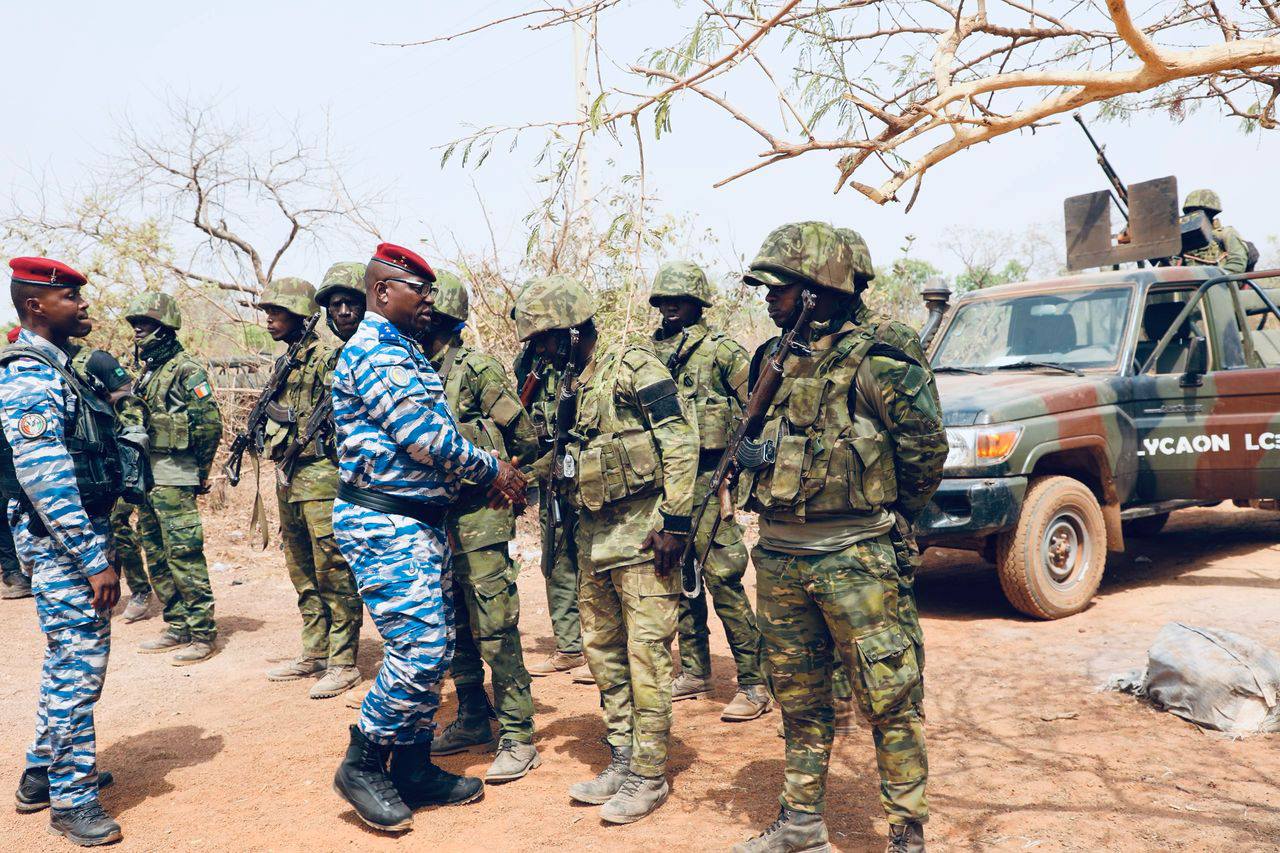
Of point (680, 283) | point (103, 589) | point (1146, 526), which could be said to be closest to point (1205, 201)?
point (1146, 526)

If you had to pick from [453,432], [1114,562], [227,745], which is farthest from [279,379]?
[1114,562]

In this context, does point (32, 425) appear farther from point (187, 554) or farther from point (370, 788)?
point (187, 554)

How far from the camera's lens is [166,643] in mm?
6531

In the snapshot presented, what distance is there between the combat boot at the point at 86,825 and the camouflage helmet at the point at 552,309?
96.0 inches

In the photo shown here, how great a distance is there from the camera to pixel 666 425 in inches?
151

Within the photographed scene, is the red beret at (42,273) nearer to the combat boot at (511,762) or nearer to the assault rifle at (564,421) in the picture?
the assault rifle at (564,421)

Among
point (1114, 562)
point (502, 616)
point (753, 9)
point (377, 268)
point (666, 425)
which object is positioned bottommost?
point (1114, 562)

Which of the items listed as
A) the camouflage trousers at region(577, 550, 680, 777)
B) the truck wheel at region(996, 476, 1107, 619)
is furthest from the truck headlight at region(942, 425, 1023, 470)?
the camouflage trousers at region(577, 550, 680, 777)

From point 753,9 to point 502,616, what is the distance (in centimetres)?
257

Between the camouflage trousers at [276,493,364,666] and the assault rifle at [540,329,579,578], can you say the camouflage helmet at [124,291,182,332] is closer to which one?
the camouflage trousers at [276,493,364,666]

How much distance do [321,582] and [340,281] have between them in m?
1.65

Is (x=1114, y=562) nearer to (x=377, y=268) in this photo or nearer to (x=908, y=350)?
(x=908, y=350)

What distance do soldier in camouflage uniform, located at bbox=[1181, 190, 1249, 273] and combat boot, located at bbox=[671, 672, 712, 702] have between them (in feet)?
19.8

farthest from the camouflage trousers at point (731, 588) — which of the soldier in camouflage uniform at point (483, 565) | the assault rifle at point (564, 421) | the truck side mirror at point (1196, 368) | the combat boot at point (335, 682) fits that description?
the truck side mirror at point (1196, 368)
